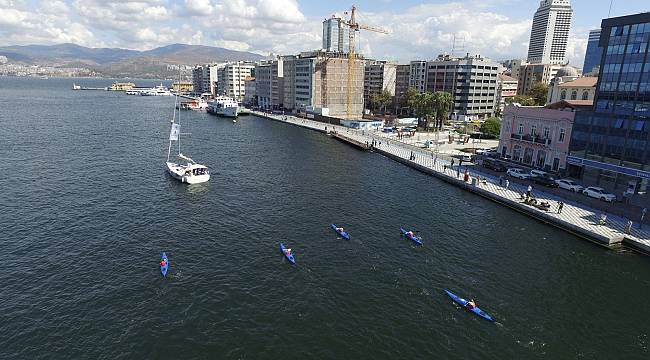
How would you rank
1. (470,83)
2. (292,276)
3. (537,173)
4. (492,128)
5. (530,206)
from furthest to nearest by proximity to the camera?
1. (470,83)
2. (492,128)
3. (537,173)
4. (530,206)
5. (292,276)

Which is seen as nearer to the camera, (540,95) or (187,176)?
(187,176)

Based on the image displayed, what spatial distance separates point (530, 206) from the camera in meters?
62.2

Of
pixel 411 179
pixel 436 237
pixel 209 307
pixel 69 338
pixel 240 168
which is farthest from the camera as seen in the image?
pixel 240 168

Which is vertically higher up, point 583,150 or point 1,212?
point 583,150

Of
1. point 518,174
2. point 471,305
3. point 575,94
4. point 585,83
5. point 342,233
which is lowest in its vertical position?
point 471,305

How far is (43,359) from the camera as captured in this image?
101 ft

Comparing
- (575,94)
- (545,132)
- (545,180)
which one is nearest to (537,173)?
(545,180)

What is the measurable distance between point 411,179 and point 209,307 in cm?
5676

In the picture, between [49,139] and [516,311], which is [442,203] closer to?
[516,311]

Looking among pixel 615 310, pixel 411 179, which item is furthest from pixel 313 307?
pixel 411 179

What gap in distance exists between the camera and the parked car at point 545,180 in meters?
71.4

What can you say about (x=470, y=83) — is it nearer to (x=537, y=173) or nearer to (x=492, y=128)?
(x=492, y=128)

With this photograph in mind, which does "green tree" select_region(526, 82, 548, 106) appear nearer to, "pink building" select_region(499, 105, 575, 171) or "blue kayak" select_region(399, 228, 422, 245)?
"pink building" select_region(499, 105, 575, 171)

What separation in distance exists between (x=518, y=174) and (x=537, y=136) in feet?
36.4
